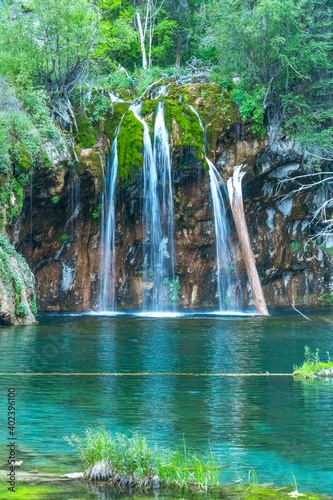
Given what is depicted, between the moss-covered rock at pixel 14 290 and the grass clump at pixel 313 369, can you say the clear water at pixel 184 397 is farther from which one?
the moss-covered rock at pixel 14 290

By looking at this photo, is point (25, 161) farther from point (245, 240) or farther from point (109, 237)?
point (245, 240)

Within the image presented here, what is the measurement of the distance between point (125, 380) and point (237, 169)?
1465 cm

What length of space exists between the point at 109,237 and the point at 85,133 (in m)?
4.35

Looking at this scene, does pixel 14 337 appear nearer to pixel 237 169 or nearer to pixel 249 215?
pixel 237 169

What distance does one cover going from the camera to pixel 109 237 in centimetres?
2525

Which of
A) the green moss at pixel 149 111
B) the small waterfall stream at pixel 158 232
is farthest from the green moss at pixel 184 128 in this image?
the green moss at pixel 149 111

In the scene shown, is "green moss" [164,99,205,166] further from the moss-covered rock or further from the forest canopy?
the moss-covered rock

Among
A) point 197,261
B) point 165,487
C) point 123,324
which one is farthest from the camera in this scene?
point 197,261

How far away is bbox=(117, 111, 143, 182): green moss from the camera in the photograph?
79.7ft

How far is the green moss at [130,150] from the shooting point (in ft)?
79.7

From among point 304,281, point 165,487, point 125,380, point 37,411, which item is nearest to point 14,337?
point 125,380

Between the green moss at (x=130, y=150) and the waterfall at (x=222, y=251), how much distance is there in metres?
2.66

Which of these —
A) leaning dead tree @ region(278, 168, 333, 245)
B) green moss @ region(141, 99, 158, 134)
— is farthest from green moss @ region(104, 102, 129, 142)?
leaning dead tree @ region(278, 168, 333, 245)

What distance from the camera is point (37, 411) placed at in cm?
805
